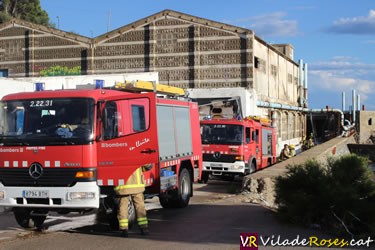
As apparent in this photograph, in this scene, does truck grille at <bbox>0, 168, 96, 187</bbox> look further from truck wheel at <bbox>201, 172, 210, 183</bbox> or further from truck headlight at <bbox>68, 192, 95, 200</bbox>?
truck wheel at <bbox>201, 172, 210, 183</bbox>

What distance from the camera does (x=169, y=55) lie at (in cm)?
3728

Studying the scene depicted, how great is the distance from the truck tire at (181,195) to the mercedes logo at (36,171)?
12.1ft

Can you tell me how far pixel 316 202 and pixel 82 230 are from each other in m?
4.37

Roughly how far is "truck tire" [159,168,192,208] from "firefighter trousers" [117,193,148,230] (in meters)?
2.90

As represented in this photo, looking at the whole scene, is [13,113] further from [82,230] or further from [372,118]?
[372,118]

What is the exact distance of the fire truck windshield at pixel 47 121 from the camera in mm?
8672

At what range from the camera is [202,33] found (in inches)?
1446

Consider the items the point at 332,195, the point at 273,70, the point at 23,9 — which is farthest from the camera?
the point at 23,9

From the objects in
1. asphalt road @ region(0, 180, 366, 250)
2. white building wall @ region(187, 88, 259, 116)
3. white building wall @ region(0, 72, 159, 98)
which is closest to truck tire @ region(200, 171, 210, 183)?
white building wall @ region(0, 72, 159, 98)

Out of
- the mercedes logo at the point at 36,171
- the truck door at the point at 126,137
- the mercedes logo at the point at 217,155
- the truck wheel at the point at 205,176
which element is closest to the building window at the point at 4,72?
the truck wheel at the point at 205,176

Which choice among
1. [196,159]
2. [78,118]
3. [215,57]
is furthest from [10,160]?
[215,57]

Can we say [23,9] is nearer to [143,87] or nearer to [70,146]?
[143,87]

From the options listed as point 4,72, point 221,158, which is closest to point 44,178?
point 221,158

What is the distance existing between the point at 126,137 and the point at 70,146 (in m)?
1.05
